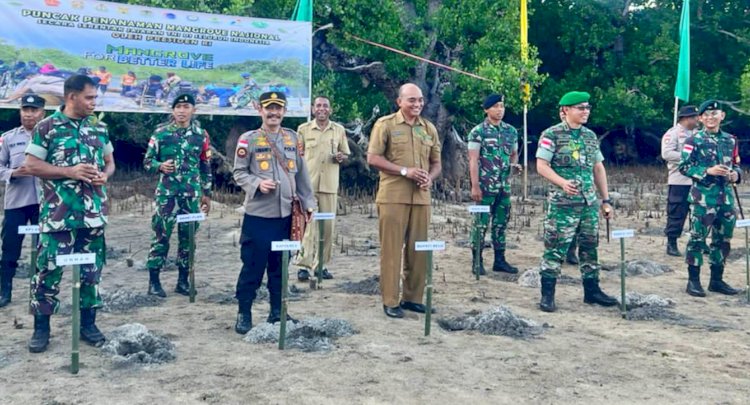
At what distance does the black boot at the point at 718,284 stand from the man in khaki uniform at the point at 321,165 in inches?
146

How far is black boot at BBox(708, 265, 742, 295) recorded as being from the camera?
6.93m

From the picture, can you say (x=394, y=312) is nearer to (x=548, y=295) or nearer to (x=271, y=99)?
(x=548, y=295)

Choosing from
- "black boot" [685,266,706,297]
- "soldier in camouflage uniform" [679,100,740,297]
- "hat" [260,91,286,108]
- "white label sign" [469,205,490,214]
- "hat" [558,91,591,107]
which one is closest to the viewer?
"hat" [260,91,286,108]

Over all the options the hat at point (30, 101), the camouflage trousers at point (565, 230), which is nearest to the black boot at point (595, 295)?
the camouflage trousers at point (565, 230)

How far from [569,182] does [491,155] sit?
177 cm

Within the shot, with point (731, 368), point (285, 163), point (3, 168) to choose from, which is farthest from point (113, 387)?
point (731, 368)

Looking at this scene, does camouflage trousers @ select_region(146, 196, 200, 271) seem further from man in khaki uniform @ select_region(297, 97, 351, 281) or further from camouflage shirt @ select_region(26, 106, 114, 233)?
camouflage shirt @ select_region(26, 106, 114, 233)

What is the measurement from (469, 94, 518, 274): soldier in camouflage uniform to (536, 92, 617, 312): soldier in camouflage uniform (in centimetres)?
142

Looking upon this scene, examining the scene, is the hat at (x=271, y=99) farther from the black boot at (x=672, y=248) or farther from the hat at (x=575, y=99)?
the black boot at (x=672, y=248)

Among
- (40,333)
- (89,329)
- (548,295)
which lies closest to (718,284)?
(548,295)

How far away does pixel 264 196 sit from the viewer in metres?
5.19

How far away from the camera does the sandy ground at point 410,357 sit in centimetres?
415

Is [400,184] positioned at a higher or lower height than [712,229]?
higher

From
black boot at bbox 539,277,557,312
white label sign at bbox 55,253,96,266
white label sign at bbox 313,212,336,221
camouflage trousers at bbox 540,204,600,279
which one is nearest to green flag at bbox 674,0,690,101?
camouflage trousers at bbox 540,204,600,279
